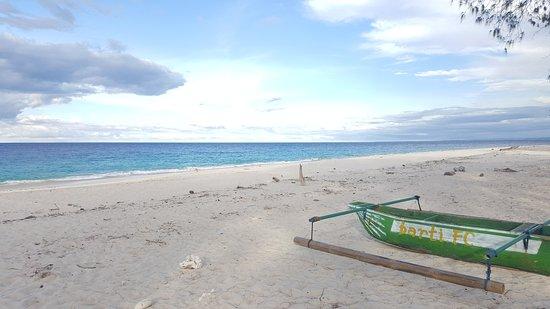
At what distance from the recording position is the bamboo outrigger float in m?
5.17

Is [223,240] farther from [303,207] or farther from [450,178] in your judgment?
[450,178]

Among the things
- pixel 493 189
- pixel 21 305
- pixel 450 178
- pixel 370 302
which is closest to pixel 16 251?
pixel 21 305

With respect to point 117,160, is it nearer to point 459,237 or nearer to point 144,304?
point 144,304

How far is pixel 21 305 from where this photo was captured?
5.30m

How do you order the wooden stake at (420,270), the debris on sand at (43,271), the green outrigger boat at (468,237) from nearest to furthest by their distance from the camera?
1. the wooden stake at (420,270)
2. the green outrigger boat at (468,237)
3. the debris on sand at (43,271)

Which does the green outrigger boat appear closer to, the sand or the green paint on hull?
the green paint on hull

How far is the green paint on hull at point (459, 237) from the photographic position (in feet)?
18.2

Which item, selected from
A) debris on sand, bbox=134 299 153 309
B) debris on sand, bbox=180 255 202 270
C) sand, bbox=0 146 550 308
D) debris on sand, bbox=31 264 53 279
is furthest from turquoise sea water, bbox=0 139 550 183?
debris on sand, bbox=134 299 153 309

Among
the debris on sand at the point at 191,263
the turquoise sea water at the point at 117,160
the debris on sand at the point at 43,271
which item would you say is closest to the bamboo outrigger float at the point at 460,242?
the debris on sand at the point at 191,263

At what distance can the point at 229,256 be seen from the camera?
7203 millimetres

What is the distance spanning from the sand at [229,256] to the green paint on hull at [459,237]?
193 mm

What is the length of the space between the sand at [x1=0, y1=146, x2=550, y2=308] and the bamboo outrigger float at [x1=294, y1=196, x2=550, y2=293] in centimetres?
20

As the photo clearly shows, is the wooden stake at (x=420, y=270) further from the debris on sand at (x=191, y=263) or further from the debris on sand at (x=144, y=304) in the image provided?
the debris on sand at (x=144, y=304)

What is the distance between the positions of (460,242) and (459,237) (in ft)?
0.29
